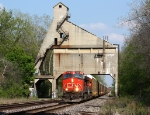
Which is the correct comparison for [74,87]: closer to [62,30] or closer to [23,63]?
[23,63]

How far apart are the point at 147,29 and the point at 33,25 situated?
2327 inches

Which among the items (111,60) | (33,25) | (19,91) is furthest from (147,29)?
(33,25)

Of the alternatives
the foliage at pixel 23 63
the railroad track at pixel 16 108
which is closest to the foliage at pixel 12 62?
the foliage at pixel 23 63

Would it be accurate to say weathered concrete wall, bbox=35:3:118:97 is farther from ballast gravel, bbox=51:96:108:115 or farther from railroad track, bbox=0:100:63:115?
railroad track, bbox=0:100:63:115

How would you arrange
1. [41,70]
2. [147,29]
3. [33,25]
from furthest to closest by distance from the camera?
[33,25]
[41,70]
[147,29]

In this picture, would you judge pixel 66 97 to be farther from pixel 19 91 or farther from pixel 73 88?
pixel 19 91

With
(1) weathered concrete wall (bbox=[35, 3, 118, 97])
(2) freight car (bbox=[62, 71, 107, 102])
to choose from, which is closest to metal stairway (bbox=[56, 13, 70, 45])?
(1) weathered concrete wall (bbox=[35, 3, 118, 97])

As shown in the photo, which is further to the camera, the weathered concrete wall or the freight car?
the weathered concrete wall

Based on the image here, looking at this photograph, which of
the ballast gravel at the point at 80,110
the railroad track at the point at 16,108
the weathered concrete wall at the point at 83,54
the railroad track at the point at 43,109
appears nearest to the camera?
the railroad track at the point at 16,108

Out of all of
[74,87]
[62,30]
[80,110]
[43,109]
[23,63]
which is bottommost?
[80,110]

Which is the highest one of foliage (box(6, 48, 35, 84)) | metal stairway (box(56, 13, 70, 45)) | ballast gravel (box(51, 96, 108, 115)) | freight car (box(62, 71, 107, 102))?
metal stairway (box(56, 13, 70, 45))

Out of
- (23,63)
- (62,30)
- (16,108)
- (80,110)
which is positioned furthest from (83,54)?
(16,108)

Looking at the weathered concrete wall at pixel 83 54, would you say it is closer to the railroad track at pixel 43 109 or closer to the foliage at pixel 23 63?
the foliage at pixel 23 63

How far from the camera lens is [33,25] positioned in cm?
7969
